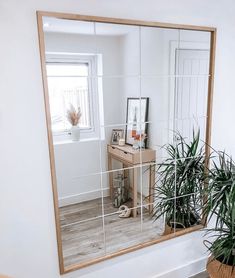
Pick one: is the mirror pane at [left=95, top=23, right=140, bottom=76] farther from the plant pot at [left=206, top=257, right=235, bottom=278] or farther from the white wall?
the plant pot at [left=206, top=257, right=235, bottom=278]

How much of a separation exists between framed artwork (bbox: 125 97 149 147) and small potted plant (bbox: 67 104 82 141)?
344mm

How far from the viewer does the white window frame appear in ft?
4.58

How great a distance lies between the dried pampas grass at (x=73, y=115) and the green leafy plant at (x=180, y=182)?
74 centimetres

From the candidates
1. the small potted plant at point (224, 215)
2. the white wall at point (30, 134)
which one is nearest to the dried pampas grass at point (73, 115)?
the white wall at point (30, 134)

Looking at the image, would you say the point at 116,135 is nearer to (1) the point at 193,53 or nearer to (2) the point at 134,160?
(2) the point at 134,160

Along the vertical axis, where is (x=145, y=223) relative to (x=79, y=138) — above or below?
below

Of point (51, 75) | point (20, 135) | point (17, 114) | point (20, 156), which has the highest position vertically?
point (51, 75)

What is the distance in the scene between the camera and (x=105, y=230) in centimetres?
175

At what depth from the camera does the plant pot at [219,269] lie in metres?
1.71

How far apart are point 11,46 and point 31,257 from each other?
1.21 m

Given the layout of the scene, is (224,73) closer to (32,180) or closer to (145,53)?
(145,53)

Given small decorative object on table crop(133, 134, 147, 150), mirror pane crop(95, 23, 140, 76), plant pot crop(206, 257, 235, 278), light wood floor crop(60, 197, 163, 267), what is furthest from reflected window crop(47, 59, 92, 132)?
plant pot crop(206, 257, 235, 278)

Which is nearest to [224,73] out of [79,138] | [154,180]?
[154,180]

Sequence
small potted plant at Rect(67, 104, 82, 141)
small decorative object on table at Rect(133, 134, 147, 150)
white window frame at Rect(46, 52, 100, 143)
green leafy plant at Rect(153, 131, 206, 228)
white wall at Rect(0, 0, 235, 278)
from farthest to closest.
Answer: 1. green leafy plant at Rect(153, 131, 206, 228)
2. small decorative object on table at Rect(133, 134, 147, 150)
3. small potted plant at Rect(67, 104, 82, 141)
4. white window frame at Rect(46, 52, 100, 143)
5. white wall at Rect(0, 0, 235, 278)
